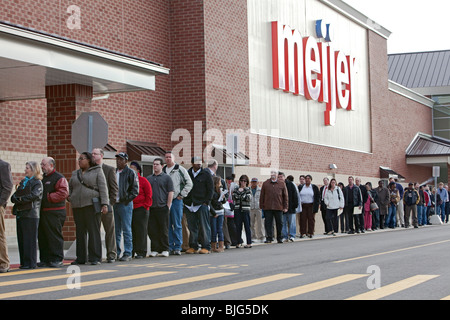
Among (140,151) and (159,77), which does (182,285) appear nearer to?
(140,151)

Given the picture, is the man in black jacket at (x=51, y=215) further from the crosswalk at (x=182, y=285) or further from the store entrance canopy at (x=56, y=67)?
the store entrance canopy at (x=56, y=67)

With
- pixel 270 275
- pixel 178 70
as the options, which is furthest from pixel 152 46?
pixel 270 275

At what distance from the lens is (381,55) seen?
44.8 meters

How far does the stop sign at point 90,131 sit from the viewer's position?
1535 centimetres

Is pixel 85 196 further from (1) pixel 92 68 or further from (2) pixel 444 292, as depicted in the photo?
(2) pixel 444 292

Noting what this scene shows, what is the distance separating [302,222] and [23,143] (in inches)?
390

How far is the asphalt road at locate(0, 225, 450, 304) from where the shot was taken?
9.16 meters

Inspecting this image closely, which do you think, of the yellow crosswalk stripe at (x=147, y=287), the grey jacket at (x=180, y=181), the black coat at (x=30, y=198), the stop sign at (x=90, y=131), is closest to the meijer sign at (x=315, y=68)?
the grey jacket at (x=180, y=181)

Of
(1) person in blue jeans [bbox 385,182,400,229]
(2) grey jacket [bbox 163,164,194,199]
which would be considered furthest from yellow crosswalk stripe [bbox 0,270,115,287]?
(1) person in blue jeans [bbox 385,182,400,229]

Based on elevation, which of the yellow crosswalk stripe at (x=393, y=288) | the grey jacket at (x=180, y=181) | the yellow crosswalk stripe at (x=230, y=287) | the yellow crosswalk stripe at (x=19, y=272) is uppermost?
the grey jacket at (x=180, y=181)

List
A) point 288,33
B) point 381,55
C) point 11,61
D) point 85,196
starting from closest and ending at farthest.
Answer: point 85,196
point 11,61
point 288,33
point 381,55

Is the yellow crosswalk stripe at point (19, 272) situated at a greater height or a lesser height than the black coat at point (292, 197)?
lesser

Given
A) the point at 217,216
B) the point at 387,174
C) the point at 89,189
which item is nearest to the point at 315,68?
the point at 387,174

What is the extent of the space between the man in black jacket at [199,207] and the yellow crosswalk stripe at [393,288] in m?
6.82
